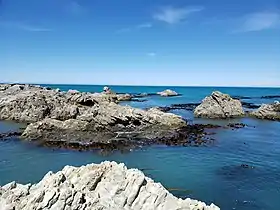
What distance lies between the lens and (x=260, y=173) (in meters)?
24.9

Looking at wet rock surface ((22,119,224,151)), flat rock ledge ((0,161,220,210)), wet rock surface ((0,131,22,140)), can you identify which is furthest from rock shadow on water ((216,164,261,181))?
wet rock surface ((0,131,22,140))

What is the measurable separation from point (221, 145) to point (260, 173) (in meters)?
10.3

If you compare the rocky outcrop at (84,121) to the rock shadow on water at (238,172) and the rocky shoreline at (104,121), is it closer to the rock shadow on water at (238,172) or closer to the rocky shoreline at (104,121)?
the rocky shoreline at (104,121)

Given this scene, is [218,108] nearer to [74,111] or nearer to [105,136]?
[74,111]

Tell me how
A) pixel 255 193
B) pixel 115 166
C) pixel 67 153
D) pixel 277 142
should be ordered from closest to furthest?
pixel 115 166, pixel 255 193, pixel 67 153, pixel 277 142

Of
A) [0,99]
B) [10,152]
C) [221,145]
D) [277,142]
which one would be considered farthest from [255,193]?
[0,99]

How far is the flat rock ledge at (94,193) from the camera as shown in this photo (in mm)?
11403

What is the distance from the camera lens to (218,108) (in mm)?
60875

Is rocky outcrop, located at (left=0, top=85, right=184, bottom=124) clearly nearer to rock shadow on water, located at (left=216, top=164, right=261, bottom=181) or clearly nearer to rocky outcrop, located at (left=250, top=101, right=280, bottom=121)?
rock shadow on water, located at (left=216, top=164, right=261, bottom=181)

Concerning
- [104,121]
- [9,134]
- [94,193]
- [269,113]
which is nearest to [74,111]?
[104,121]

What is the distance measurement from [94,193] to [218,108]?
50485 mm

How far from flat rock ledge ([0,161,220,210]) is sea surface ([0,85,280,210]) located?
22.0ft

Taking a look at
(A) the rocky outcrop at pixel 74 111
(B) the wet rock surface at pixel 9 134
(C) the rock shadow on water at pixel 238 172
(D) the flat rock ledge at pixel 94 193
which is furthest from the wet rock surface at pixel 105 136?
(D) the flat rock ledge at pixel 94 193

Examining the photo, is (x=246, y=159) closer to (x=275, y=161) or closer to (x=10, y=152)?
(x=275, y=161)
